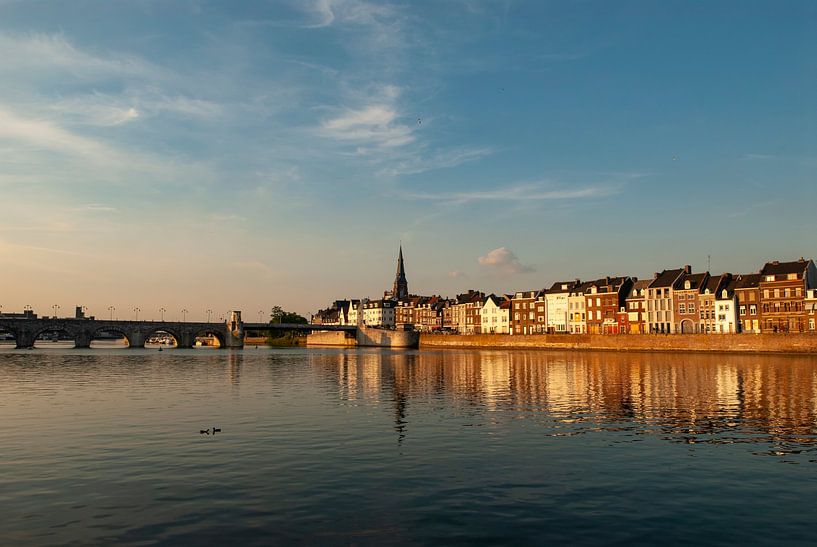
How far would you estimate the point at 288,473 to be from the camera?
22.8 meters

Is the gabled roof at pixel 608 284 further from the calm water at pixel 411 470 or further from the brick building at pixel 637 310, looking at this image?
the calm water at pixel 411 470

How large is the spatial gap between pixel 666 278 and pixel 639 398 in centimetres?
11641

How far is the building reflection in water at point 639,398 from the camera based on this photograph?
32.6m

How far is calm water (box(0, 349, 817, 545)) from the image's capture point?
54.5 feet

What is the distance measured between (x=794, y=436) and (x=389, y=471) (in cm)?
2002

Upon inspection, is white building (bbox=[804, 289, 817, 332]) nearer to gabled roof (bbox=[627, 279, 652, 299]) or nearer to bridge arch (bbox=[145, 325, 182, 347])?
gabled roof (bbox=[627, 279, 652, 299])

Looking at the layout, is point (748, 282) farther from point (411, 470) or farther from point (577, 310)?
point (411, 470)

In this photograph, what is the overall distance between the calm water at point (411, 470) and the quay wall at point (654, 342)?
77086 mm

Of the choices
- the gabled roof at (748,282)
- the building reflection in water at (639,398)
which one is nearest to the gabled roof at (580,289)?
the gabled roof at (748,282)

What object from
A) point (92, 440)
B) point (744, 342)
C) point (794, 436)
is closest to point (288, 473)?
point (92, 440)

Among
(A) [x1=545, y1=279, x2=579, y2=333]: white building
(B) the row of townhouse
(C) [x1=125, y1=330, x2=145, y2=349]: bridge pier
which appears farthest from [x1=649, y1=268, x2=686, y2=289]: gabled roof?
(C) [x1=125, y1=330, x2=145, y2=349]: bridge pier

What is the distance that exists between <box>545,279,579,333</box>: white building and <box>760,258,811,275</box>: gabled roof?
52280 mm

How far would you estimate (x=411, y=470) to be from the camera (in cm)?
2325

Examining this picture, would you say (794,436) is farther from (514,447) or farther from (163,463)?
(163,463)
